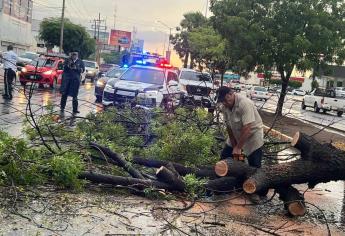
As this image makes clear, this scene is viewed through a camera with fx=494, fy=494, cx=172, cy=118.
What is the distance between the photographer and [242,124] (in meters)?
6.46

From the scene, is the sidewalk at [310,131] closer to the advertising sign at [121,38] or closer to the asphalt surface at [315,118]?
the asphalt surface at [315,118]

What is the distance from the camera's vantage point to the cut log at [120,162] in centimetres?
614

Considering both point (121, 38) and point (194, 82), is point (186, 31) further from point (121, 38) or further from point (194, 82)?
point (121, 38)

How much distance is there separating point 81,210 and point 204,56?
33.8 m

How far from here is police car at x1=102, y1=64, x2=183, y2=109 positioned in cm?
1359

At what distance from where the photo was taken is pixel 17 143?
227 inches

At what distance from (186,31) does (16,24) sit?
19479mm

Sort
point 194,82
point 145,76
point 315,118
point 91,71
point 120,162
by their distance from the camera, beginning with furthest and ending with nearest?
point 91,71 < point 315,118 < point 194,82 < point 145,76 < point 120,162

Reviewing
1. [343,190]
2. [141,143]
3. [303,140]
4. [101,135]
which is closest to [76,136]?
[101,135]

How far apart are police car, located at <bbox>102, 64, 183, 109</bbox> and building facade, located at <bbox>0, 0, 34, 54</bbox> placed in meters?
36.9

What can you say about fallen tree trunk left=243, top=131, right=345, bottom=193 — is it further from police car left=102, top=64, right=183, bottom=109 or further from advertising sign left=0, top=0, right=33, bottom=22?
advertising sign left=0, top=0, right=33, bottom=22

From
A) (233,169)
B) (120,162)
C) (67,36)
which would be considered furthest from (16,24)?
(233,169)

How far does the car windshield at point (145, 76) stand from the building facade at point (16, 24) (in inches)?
1444

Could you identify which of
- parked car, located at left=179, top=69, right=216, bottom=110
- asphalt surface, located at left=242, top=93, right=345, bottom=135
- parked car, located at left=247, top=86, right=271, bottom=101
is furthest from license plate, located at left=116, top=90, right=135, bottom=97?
parked car, located at left=247, top=86, right=271, bottom=101
